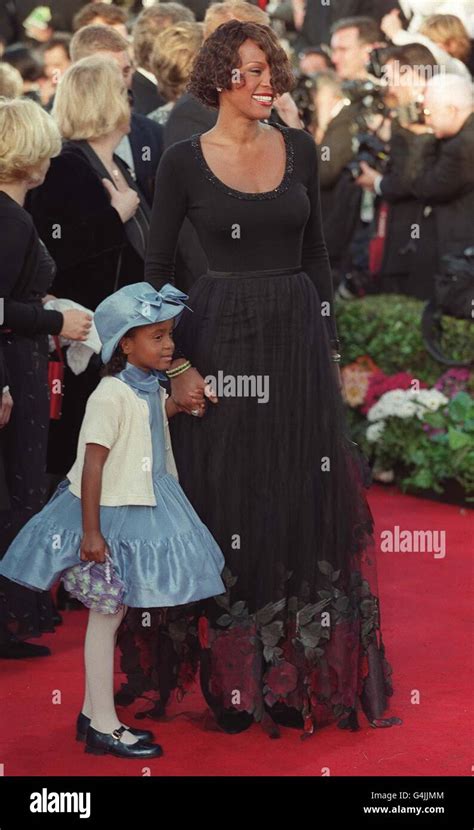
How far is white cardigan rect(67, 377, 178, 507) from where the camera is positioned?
406cm

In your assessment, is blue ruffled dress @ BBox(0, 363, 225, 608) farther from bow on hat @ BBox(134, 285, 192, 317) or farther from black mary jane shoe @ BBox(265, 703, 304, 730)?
black mary jane shoe @ BBox(265, 703, 304, 730)

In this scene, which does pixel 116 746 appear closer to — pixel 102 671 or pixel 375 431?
pixel 102 671

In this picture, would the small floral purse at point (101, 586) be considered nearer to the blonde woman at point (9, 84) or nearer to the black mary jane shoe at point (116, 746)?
the black mary jane shoe at point (116, 746)

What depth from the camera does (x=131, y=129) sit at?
20.1ft

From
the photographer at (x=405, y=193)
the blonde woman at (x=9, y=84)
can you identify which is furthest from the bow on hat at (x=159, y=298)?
the photographer at (x=405, y=193)

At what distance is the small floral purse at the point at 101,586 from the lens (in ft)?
13.1

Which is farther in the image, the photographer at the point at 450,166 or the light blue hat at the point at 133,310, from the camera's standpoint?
the photographer at the point at 450,166

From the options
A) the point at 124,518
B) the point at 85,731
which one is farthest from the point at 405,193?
the point at 85,731

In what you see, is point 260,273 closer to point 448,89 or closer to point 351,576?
point 351,576

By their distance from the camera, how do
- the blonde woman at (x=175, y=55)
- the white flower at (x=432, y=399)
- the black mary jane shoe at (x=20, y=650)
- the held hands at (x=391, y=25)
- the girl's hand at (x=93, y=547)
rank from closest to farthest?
the girl's hand at (x=93, y=547), the black mary jane shoe at (x=20, y=650), the blonde woman at (x=175, y=55), the white flower at (x=432, y=399), the held hands at (x=391, y=25)

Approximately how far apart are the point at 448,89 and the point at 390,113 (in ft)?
3.41

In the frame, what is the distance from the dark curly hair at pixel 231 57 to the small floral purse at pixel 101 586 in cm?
131

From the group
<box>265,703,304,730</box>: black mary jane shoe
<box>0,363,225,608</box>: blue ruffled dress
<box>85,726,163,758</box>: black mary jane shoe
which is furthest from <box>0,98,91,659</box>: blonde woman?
<box>265,703,304,730</box>: black mary jane shoe

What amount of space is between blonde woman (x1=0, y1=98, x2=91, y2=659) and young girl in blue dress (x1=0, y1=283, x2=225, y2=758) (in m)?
0.82
